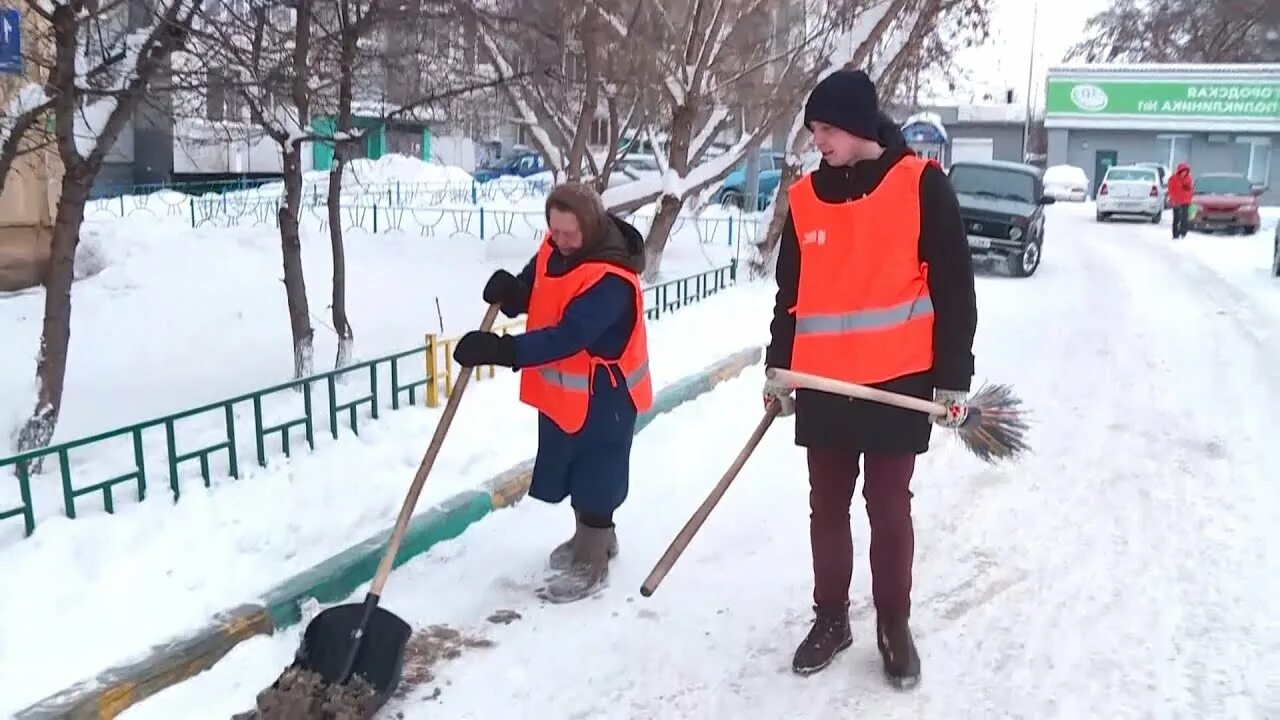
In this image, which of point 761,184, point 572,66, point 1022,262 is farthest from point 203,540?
point 761,184

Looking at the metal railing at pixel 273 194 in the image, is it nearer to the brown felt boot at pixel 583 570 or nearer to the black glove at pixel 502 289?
the black glove at pixel 502 289

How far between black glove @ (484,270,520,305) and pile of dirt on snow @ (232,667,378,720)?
4.43 feet

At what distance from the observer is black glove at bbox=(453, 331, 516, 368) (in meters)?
3.38

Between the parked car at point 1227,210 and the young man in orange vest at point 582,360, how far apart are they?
20.4 metres

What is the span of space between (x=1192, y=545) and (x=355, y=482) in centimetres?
323

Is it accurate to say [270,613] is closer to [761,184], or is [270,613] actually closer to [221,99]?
[221,99]

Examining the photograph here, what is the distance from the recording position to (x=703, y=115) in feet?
43.0

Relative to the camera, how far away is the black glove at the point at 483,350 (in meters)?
3.38

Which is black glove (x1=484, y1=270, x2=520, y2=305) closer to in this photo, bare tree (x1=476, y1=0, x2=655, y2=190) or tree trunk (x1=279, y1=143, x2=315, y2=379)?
tree trunk (x1=279, y1=143, x2=315, y2=379)

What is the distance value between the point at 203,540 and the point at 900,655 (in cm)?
224

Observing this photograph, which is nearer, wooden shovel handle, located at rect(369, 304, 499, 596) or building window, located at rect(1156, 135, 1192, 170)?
wooden shovel handle, located at rect(369, 304, 499, 596)

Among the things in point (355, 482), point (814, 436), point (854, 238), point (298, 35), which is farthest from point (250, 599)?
point (298, 35)

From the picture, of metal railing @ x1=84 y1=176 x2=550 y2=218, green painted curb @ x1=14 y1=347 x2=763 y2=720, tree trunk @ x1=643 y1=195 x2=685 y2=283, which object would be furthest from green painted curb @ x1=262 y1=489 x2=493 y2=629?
metal railing @ x1=84 y1=176 x2=550 y2=218

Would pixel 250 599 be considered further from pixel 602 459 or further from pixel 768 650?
pixel 768 650
